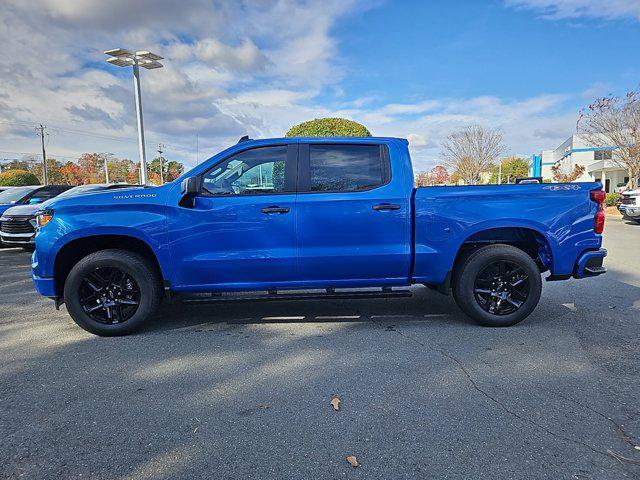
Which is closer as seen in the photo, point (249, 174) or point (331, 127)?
point (249, 174)

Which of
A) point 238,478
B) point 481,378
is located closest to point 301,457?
→ point 238,478

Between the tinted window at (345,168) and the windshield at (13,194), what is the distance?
1125 centimetres

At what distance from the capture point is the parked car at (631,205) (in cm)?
1593

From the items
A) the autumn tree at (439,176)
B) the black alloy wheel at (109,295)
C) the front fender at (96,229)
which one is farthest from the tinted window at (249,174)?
the autumn tree at (439,176)

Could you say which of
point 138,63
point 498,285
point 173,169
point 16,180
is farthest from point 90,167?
point 498,285

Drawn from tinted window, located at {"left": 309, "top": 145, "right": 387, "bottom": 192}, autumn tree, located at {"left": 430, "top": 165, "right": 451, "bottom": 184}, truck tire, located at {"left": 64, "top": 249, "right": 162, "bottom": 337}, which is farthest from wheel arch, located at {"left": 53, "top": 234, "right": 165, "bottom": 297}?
autumn tree, located at {"left": 430, "top": 165, "right": 451, "bottom": 184}

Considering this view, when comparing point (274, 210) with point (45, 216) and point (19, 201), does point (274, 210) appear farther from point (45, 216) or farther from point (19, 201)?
point (19, 201)

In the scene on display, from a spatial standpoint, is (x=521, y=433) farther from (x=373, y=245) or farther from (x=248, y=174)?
(x=248, y=174)

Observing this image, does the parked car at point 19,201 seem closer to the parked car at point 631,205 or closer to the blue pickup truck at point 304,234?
the blue pickup truck at point 304,234

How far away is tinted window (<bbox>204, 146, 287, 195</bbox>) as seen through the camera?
4.50m

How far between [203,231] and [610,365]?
379cm

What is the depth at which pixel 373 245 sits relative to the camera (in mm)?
4484

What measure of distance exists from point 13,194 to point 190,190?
11126 millimetres

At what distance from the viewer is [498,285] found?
471 cm
